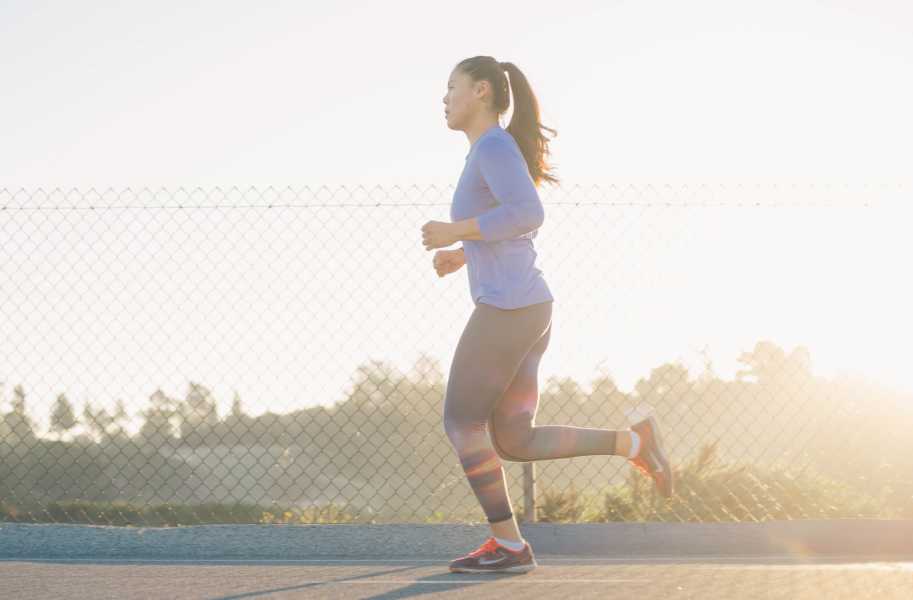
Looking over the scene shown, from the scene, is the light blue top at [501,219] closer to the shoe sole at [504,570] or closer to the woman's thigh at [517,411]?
the woman's thigh at [517,411]

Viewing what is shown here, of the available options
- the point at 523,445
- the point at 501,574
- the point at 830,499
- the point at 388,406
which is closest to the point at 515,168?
the point at 523,445

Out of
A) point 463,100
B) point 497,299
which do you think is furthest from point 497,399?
point 463,100

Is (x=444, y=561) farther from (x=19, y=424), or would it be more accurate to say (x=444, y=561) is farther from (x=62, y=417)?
(x=19, y=424)

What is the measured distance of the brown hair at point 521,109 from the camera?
12.5 ft

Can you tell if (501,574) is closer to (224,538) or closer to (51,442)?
(224,538)

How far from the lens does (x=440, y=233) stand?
11.4 feet

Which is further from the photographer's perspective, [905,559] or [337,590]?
Answer: [905,559]

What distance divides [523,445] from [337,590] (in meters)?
0.81

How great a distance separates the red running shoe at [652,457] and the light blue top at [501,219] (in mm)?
695

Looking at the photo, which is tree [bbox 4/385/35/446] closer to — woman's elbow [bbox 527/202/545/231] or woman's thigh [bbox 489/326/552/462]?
woman's thigh [bbox 489/326/552/462]

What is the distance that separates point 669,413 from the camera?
18.8 feet

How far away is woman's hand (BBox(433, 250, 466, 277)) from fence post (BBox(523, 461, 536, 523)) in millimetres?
1621

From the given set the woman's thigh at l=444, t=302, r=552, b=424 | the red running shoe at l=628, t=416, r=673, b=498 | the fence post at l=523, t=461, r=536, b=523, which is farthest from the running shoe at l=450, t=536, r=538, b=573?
the fence post at l=523, t=461, r=536, b=523

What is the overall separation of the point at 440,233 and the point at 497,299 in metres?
0.31
